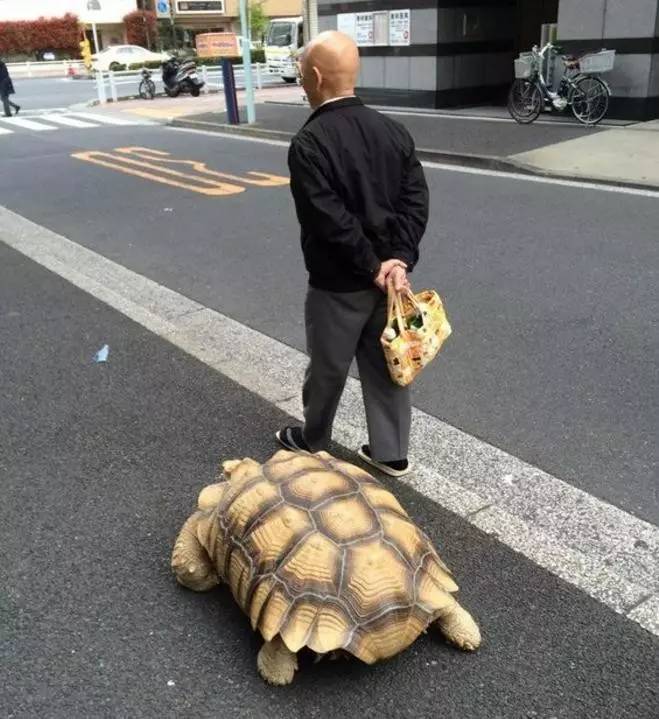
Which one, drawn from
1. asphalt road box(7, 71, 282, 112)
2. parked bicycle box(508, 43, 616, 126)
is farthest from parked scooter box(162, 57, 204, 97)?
parked bicycle box(508, 43, 616, 126)

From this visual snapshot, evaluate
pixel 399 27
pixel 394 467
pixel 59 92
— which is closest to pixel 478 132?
pixel 399 27

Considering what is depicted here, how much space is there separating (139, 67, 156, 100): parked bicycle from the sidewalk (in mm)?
10826

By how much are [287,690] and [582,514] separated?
1442mm

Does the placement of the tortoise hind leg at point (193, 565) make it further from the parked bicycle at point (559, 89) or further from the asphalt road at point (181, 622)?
the parked bicycle at point (559, 89)

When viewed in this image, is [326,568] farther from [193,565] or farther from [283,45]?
[283,45]

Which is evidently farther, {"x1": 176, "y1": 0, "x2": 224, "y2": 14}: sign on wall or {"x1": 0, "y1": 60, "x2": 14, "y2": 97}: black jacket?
{"x1": 176, "y1": 0, "x2": 224, "y2": 14}: sign on wall

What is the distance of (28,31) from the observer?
53000 millimetres

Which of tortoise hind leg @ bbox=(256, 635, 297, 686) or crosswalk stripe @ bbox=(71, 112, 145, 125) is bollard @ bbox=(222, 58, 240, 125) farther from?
tortoise hind leg @ bbox=(256, 635, 297, 686)

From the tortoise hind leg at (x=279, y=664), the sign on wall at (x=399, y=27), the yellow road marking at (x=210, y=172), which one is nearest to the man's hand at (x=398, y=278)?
the tortoise hind leg at (x=279, y=664)

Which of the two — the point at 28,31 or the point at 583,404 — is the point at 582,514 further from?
the point at 28,31

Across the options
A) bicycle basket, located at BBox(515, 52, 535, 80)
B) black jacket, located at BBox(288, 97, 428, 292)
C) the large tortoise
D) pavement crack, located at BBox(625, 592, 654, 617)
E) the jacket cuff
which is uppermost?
black jacket, located at BBox(288, 97, 428, 292)

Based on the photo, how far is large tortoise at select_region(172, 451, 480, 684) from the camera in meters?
2.17

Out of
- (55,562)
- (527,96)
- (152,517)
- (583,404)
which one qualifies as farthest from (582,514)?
(527,96)

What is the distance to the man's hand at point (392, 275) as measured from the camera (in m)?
2.95
